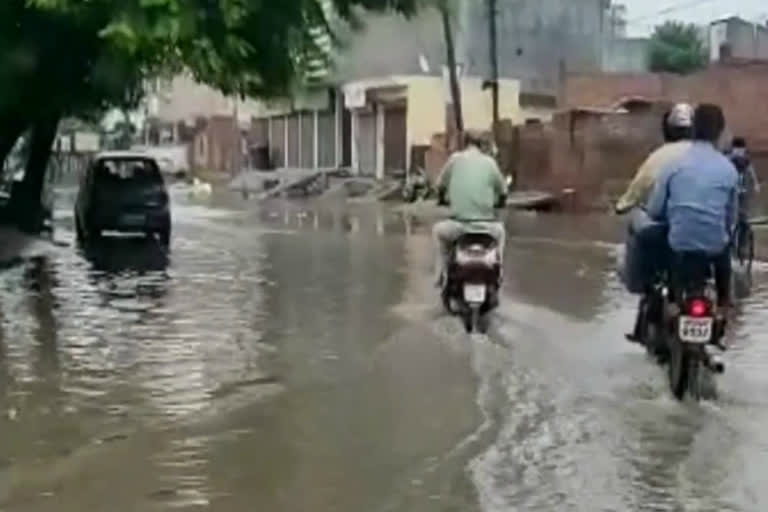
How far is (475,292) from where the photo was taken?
48.0ft

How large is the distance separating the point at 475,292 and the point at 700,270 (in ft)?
12.4

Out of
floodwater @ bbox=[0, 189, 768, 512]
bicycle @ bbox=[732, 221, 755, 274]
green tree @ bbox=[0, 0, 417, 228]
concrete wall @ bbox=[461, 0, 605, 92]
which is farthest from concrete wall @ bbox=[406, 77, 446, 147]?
floodwater @ bbox=[0, 189, 768, 512]

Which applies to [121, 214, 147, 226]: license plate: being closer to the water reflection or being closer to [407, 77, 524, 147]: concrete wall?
the water reflection

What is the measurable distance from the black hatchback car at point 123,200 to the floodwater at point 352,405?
826 cm

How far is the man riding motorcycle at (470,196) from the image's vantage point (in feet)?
48.8

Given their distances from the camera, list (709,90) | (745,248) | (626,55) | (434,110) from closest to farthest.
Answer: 1. (745,248)
2. (709,90)
3. (434,110)
4. (626,55)

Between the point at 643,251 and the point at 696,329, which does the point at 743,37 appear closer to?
the point at 643,251

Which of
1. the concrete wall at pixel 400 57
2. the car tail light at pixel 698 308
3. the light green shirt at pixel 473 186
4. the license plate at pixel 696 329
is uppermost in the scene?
the concrete wall at pixel 400 57

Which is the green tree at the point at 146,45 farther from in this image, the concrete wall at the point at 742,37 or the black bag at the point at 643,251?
the concrete wall at the point at 742,37

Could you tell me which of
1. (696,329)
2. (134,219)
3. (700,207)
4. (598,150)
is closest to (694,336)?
(696,329)

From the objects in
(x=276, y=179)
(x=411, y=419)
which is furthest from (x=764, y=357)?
(x=276, y=179)

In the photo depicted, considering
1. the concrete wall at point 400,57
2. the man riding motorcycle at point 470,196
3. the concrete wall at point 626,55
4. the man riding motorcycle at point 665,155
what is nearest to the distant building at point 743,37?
the concrete wall at point 626,55

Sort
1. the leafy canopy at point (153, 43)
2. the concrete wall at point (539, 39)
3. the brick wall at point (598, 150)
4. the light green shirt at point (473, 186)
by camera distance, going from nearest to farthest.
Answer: the leafy canopy at point (153, 43) < the light green shirt at point (473, 186) < the brick wall at point (598, 150) < the concrete wall at point (539, 39)

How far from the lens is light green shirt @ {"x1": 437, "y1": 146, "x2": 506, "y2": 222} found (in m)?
14.9
